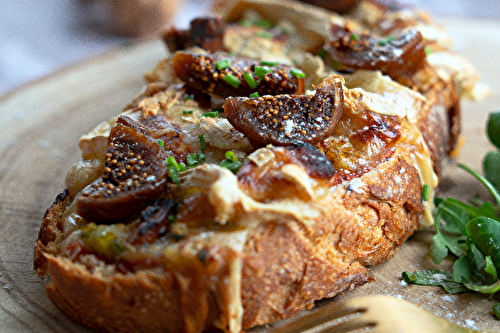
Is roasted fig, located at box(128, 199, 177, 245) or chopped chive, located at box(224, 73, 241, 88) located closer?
roasted fig, located at box(128, 199, 177, 245)

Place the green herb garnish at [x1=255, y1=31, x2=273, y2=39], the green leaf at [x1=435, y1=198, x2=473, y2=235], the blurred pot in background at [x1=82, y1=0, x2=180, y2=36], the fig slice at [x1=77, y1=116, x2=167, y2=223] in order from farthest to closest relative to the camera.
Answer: the blurred pot in background at [x1=82, y1=0, x2=180, y2=36]
the green herb garnish at [x1=255, y1=31, x2=273, y2=39]
the green leaf at [x1=435, y1=198, x2=473, y2=235]
the fig slice at [x1=77, y1=116, x2=167, y2=223]

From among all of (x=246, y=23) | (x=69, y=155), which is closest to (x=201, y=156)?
(x=69, y=155)

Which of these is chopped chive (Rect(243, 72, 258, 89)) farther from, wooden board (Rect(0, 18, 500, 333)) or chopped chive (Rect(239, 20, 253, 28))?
chopped chive (Rect(239, 20, 253, 28))

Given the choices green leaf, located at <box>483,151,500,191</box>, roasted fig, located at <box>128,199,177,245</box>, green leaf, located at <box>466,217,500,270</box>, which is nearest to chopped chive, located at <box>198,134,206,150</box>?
roasted fig, located at <box>128,199,177,245</box>

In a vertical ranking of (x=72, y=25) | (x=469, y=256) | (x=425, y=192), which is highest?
(x=72, y=25)

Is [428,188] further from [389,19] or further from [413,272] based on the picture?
[389,19]

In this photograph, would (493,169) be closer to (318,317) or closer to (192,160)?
(318,317)
